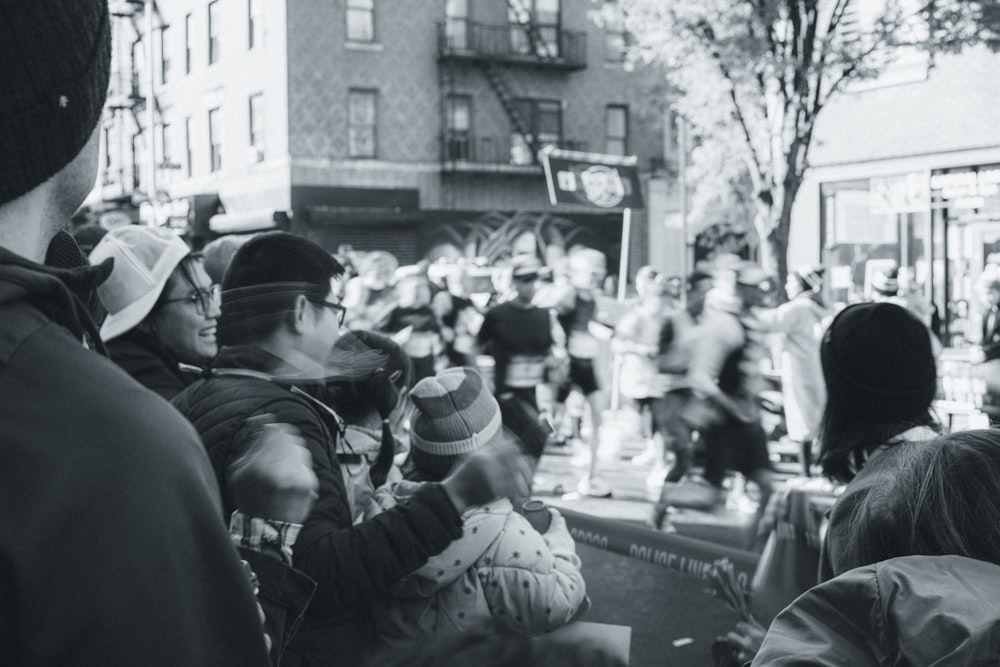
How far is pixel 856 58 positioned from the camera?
1508 cm

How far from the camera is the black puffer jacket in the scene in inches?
78.7

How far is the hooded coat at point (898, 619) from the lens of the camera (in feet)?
4.03

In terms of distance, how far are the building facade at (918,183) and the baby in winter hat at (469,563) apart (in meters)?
13.9

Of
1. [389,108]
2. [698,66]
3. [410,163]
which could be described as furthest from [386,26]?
[410,163]

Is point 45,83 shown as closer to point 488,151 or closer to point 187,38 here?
point 187,38

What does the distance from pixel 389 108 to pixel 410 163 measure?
11320 millimetres

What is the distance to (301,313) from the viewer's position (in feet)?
7.48

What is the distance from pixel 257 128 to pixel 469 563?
348 cm

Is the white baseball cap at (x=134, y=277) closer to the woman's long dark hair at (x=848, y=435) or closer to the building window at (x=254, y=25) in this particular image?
the building window at (x=254, y=25)

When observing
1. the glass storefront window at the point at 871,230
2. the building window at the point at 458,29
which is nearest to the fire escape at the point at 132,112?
the glass storefront window at the point at 871,230

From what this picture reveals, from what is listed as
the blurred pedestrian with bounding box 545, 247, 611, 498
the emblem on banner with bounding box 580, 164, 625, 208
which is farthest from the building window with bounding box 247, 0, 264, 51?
the emblem on banner with bounding box 580, 164, 625, 208

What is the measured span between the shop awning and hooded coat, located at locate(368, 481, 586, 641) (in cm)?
242

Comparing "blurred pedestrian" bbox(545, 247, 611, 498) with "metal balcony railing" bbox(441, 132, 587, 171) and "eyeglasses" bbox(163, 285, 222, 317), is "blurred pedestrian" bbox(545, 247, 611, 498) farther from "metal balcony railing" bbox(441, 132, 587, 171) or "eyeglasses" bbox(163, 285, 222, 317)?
"metal balcony railing" bbox(441, 132, 587, 171)

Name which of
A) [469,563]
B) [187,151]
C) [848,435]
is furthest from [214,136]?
[848,435]
